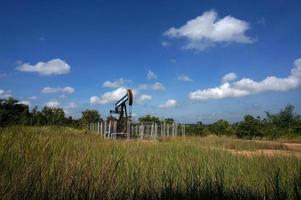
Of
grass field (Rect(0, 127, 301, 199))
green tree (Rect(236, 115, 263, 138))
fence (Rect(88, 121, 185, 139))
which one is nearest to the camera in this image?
grass field (Rect(0, 127, 301, 199))

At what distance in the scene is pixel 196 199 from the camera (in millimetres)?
4008

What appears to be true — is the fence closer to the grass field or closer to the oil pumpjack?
the oil pumpjack

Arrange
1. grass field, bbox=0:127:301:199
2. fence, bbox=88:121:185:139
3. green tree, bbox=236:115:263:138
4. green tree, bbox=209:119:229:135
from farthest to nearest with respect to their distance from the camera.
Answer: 1. green tree, bbox=209:119:229:135
2. green tree, bbox=236:115:263:138
3. fence, bbox=88:121:185:139
4. grass field, bbox=0:127:301:199

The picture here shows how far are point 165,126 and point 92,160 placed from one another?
87.6ft

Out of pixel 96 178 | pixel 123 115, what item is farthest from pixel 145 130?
pixel 96 178

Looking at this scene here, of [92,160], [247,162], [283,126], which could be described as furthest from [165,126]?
[92,160]

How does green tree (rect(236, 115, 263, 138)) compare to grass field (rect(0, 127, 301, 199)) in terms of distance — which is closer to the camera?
grass field (rect(0, 127, 301, 199))

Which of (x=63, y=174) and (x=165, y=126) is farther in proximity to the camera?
(x=165, y=126)

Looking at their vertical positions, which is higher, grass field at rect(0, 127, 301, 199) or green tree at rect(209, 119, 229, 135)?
green tree at rect(209, 119, 229, 135)

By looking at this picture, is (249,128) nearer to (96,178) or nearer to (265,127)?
(265,127)

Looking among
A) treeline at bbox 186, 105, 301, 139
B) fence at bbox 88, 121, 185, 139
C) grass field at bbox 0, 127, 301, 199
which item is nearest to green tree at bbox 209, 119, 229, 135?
treeline at bbox 186, 105, 301, 139

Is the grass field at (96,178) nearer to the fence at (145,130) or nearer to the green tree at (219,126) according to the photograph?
the fence at (145,130)

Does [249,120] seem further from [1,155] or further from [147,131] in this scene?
[1,155]

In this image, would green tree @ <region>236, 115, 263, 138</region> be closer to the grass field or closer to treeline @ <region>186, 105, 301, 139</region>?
treeline @ <region>186, 105, 301, 139</region>
